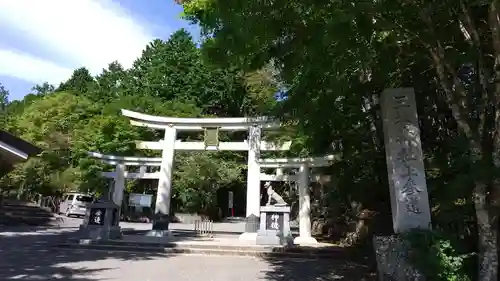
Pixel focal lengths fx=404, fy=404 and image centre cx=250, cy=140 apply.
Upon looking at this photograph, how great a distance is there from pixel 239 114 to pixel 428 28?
2720cm

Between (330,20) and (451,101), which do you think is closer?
(330,20)

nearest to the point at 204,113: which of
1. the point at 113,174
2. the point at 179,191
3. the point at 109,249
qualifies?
the point at 179,191

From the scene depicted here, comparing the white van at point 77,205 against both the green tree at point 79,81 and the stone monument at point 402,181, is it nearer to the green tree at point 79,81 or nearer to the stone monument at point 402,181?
the green tree at point 79,81

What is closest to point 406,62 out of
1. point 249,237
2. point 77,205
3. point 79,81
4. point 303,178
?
point 303,178

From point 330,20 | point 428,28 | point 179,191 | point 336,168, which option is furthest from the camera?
point 179,191

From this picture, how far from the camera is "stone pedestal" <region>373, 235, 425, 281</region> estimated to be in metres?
6.01

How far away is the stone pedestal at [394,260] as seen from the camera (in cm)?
601

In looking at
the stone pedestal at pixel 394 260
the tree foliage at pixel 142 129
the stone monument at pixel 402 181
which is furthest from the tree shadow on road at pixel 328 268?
the tree foliage at pixel 142 129

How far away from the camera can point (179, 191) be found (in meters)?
27.6

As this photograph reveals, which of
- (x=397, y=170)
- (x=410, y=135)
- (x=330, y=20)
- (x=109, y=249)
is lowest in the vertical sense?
(x=109, y=249)

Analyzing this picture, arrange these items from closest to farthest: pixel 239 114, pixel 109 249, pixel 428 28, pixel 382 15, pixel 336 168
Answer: pixel 382 15 < pixel 428 28 < pixel 336 168 < pixel 109 249 < pixel 239 114

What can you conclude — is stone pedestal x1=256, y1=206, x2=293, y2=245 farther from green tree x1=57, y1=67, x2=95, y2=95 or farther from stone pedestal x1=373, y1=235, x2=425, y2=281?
green tree x1=57, y1=67, x2=95, y2=95

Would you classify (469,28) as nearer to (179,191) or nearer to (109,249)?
(109,249)

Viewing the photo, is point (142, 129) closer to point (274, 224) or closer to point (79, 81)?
point (274, 224)
